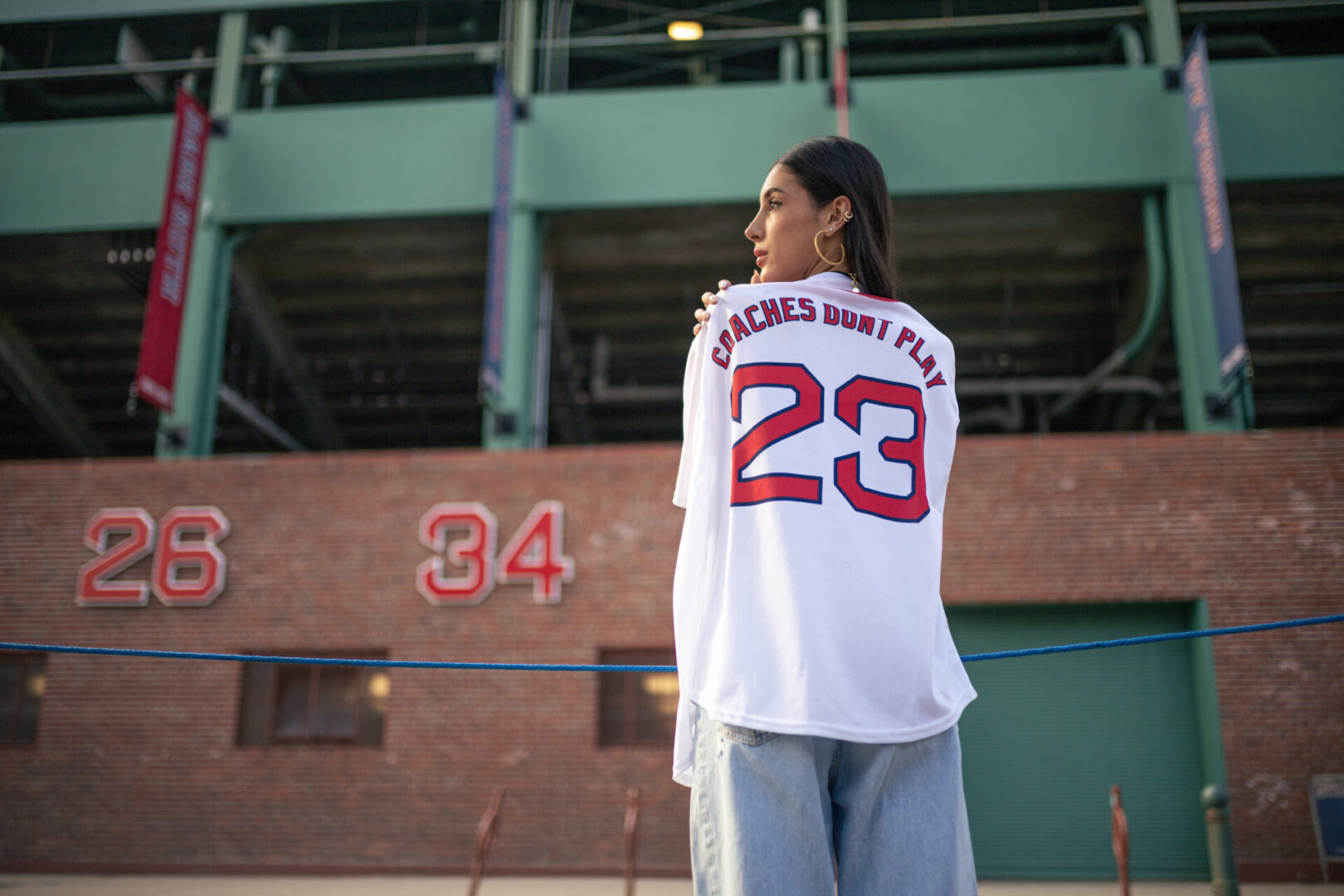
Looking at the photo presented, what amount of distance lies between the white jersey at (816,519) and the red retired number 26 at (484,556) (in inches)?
387

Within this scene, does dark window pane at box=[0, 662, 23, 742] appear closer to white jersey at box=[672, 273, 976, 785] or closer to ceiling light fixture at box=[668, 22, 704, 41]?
ceiling light fixture at box=[668, 22, 704, 41]

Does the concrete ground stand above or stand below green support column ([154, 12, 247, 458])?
below

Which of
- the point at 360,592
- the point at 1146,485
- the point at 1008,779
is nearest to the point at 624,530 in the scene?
the point at 360,592

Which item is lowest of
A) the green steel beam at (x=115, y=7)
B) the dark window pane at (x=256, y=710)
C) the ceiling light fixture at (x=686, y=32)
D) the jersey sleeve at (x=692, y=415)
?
the dark window pane at (x=256, y=710)

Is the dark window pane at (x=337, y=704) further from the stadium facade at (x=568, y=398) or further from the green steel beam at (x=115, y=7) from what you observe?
the green steel beam at (x=115, y=7)

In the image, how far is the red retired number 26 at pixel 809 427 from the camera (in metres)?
1.51

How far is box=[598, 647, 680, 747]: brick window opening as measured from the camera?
11.1 meters

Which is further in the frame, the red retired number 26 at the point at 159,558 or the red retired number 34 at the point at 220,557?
the red retired number 26 at the point at 159,558

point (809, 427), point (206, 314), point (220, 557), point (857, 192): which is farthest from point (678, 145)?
point (809, 427)

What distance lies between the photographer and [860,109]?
517 inches

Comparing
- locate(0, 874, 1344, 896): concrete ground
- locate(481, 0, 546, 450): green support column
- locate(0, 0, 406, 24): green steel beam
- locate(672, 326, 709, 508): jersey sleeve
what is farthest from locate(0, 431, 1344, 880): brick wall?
locate(672, 326, 709, 508): jersey sleeve

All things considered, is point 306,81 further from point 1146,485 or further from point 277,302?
point 1146,485

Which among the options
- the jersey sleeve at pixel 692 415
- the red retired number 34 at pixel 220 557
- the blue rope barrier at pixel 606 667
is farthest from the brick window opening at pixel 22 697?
the jersey sleeve at pixel 692 415

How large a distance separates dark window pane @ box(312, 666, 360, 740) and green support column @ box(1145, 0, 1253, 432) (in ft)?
32.1
